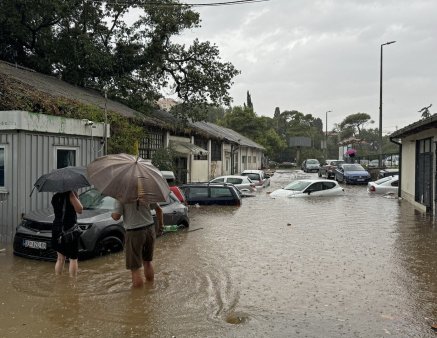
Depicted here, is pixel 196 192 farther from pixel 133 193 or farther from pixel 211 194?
pixel 133 193

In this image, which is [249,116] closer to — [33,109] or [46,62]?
[46,62]

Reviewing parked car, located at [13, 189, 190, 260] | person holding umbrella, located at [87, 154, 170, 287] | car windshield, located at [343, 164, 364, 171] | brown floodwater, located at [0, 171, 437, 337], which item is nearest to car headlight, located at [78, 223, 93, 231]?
parked car, located at [13, 189, 190, 260]

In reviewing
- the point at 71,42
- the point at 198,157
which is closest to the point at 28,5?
the point at 71,42

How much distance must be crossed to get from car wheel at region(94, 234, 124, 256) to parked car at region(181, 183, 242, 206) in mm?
9267

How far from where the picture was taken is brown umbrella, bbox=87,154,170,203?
618 centimetres

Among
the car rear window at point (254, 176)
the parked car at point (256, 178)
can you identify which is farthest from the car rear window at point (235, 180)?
the car rear window at point (254, 176)

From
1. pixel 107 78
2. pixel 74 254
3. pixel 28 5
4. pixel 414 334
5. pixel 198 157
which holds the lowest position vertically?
pixel 414 334

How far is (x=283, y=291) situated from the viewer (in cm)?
684

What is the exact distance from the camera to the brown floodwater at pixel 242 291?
5352mm

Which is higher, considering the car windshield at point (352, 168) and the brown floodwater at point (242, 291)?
the car windshield at point (352, 168)

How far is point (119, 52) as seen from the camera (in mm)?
25172

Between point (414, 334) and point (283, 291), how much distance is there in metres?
2.06

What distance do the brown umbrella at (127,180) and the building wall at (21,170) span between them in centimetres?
453

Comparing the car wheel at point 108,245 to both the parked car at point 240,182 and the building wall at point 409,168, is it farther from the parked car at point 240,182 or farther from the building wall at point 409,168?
the parked car at point 240,182
